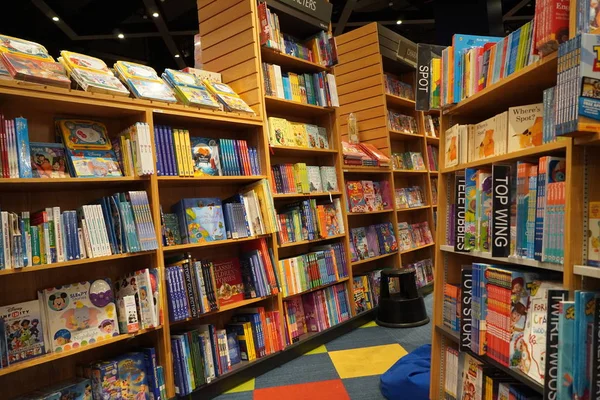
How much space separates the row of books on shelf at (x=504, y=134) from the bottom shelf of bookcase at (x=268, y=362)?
176 cm

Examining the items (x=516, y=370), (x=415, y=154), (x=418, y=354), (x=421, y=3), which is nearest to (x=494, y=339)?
(x=516, y=370)

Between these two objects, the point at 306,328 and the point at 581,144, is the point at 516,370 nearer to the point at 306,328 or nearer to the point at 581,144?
the point at 581,144

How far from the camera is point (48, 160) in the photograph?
2.04 m

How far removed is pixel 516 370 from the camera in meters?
1.51

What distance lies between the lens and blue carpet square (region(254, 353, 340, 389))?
2.63 m

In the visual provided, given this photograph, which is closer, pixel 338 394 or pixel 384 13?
pixel 338 394

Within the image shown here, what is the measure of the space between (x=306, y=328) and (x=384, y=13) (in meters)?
5.90

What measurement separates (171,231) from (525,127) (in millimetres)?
1939

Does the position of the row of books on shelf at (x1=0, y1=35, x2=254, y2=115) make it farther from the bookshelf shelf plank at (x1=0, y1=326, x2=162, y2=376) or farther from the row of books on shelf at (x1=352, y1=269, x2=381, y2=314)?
the row of books on shelf at (x1=352, y1=269, x2=381, y2=314)

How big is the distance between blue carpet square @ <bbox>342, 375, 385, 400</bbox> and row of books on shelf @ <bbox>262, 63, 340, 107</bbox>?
81.7 inches

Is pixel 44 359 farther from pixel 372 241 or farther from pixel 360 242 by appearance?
pixel 372 241

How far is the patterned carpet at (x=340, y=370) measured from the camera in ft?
8.04

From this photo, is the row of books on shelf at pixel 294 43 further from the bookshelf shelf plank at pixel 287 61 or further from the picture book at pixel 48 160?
the picture book at pixel 48 160

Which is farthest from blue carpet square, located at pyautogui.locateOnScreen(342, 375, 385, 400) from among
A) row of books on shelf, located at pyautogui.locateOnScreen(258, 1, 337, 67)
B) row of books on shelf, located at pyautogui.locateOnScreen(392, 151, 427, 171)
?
row of books on shelf, located at pyautogui.locateOnScreen(392, 151, 427, 171)
